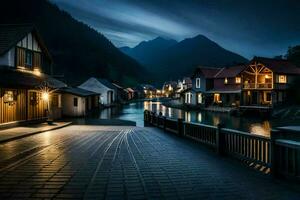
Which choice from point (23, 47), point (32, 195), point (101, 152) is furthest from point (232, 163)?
point (23, 47)

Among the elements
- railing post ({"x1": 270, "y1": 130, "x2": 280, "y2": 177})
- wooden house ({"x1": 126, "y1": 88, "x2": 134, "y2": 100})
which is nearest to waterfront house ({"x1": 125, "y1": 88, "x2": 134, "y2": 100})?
wooden house ({"x1": 126, "y1": 88, "x2": 134, "y2": 100})

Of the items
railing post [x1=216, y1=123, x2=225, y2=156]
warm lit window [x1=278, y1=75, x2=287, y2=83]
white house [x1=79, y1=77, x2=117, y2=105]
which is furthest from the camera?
white house [x1=79, y1=77, x2=117, y2=105]

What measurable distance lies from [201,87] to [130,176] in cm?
6046

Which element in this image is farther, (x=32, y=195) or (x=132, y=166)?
(x=132, y=166)

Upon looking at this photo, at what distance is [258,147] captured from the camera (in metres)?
8.43

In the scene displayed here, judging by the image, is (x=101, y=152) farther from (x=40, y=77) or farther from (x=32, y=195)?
(x=40, y=77)

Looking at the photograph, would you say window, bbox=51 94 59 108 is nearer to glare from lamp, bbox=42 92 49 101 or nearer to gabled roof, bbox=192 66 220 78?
glare from lamp, bbox=42 92 49 101

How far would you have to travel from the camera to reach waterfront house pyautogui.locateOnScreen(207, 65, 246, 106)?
59.3 m

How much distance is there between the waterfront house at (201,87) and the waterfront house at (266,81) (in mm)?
8933

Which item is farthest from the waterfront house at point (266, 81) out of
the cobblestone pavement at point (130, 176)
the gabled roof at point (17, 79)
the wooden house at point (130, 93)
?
the wooden house at point (130, 93)

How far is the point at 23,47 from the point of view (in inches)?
951

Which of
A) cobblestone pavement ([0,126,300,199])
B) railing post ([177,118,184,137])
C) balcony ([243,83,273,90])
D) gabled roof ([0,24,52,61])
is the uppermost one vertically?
gabled roof ([0,24,52,61])

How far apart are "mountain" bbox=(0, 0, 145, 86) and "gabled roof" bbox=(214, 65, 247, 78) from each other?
63.3 meters

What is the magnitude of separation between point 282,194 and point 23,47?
23.2 meters
